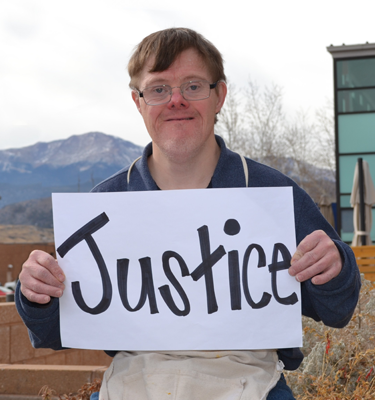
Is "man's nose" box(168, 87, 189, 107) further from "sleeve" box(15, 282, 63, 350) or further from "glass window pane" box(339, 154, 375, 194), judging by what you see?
"glass window pane" box(339, 154, 375, 194)

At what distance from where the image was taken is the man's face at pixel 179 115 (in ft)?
7.15

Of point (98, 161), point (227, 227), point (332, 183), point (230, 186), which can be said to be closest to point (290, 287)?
point (227, 227)

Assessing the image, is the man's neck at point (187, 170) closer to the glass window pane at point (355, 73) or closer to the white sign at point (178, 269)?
the white sign at point (178, 269)

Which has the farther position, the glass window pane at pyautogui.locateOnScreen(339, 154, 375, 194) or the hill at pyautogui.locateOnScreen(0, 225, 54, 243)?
the hill at pyautogui.locateOnScreen(0, 225, 54, 243)

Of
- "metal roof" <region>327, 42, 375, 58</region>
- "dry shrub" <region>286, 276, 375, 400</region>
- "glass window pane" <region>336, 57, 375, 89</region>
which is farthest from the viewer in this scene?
"glass window pane" <region>336, 57, 375, 89</region>

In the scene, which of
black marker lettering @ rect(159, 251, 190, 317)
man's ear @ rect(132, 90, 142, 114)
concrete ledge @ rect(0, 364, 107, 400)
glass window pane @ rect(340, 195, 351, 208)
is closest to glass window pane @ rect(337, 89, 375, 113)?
glass window pane @ rect(340, 195, 351, 208)

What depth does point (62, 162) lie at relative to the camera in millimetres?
144875

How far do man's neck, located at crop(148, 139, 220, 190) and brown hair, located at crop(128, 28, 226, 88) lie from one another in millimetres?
321

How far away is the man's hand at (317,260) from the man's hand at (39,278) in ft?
2.74

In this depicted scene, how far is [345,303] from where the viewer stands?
1935mm

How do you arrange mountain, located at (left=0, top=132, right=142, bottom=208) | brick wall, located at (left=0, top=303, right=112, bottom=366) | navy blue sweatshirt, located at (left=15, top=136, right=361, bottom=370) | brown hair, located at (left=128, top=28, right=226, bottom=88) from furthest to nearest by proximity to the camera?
mountain, located at (left=0, top=132, right=142, bottom=208) → brick wall, located at (left=0, top=303, right=112, bottom=366) → brown hair, located at (left=128, top=28, right=226, bottom=88) → navy blue sweatshirt, located at (left=15, top=136, right=361, bottom=370)

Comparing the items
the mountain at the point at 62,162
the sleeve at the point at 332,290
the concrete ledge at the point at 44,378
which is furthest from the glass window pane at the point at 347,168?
the mountain at the point at 62,162

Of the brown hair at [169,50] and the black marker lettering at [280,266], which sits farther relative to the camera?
the brown hair at [169,50]

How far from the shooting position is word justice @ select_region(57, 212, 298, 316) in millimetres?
1925
